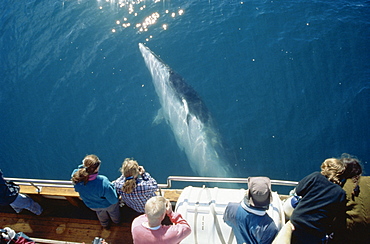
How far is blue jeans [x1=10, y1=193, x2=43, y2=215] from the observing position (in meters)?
5.62

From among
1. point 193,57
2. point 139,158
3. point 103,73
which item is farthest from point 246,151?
point 103,73

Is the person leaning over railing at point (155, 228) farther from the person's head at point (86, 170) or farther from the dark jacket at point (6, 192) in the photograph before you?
the dark jacket at point (6, 192)

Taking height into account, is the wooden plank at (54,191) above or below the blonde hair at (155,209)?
below

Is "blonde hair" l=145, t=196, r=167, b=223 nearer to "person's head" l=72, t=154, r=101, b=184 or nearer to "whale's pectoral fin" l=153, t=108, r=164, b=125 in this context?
"person's head" l=72, t=154, r=101, b=184

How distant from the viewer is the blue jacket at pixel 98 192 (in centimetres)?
479

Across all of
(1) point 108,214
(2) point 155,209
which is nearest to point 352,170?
(2) point 155,209

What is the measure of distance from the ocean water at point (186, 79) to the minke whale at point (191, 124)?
0.43 m

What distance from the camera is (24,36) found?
14.1 meters

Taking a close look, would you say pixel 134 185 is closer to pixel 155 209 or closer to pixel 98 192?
pixel 98 192

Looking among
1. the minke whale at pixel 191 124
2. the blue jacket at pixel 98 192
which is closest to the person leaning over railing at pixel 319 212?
the blue jacket at pixel 98 192

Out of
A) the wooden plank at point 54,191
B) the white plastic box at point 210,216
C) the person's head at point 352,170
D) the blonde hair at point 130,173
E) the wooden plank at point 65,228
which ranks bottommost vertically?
the wooden plank at point 65,228

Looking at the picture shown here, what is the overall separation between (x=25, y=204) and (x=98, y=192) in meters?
2.15

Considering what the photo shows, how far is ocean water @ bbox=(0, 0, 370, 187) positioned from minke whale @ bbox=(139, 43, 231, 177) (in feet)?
1.41

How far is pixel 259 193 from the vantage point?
11.5 feet
